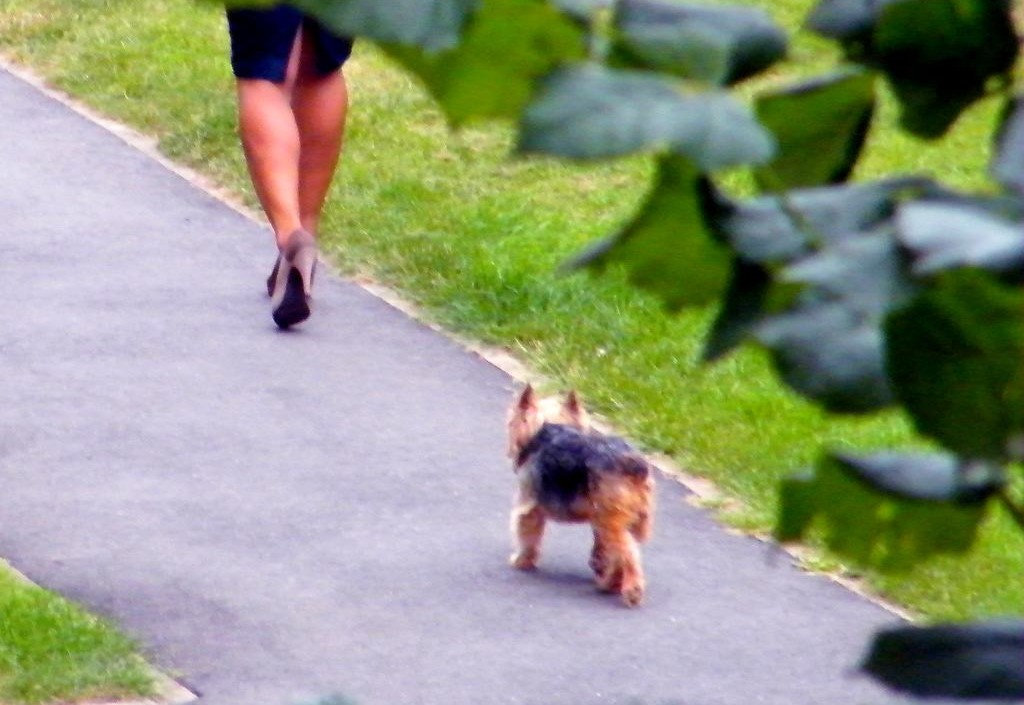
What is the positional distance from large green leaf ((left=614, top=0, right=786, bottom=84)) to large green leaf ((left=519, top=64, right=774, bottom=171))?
35 mm

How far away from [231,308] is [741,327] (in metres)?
7.16

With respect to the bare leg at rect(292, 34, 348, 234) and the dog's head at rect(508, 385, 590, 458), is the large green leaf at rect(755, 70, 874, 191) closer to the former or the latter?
the dog's head at rect(508, 385, 590, 458)

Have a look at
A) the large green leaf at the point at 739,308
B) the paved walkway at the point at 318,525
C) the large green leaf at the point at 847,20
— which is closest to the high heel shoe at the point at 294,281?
the paved walkway at the point at 318,525

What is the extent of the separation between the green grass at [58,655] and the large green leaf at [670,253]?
393 cm

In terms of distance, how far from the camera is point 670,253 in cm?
104

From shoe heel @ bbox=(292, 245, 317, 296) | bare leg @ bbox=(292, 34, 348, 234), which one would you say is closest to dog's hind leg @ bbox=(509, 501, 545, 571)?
shoe heel @ bbox=(292, 245, 317, 296)

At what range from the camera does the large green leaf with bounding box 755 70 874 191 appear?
39.5 inches

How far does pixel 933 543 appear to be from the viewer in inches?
41.4

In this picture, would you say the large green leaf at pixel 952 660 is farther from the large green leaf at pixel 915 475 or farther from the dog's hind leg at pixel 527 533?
the dog's hind leg at pixel 527 533

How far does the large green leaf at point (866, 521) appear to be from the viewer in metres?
1.02

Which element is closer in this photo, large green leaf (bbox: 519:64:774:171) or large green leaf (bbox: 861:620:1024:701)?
large green leaf (bbox: 519:64:774:171)

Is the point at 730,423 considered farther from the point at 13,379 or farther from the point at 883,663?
the point at 883,663

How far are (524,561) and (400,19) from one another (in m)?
5.00

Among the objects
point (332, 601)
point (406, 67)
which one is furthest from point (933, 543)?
point (332, 601)
